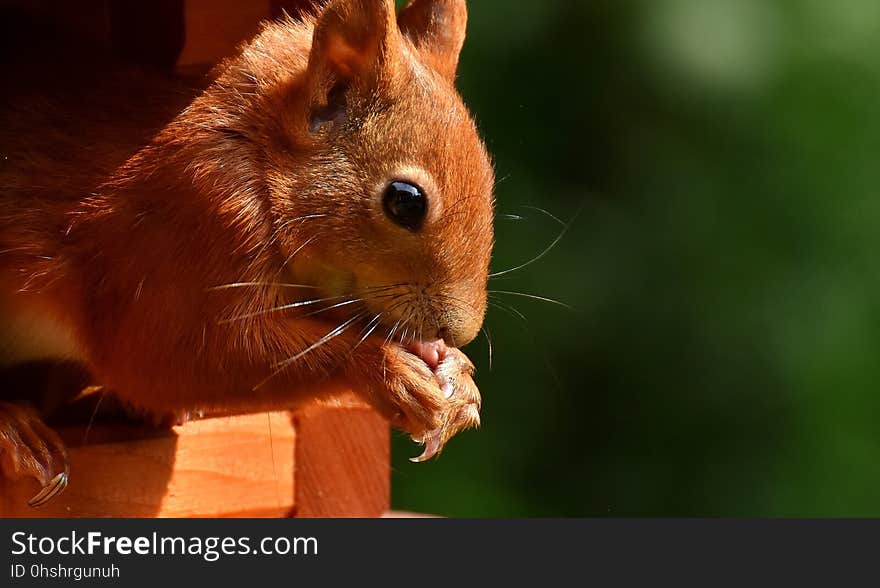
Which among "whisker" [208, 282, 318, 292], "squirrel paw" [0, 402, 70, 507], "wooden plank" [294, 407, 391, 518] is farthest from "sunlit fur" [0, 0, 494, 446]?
"wooden plank" [294, 407, 391, 518]

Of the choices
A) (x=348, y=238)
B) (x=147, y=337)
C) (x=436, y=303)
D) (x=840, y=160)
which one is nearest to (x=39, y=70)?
(x=147, y=337)

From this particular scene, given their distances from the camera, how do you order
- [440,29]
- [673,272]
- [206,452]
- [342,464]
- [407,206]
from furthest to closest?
[673,272]
[342,464]
[206,452]
[440,29]
[407,206]

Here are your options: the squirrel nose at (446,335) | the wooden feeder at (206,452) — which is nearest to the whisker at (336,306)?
the squirrel nose at (446,335)

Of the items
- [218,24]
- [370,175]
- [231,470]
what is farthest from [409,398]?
[218,24]

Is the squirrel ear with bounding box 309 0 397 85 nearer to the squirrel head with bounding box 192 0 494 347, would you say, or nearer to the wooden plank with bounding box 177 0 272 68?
the squirrel head with bounding box 192 0 494 347

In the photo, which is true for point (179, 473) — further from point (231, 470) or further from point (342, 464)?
point (342, 464)

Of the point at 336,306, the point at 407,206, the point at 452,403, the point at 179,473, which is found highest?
the point at 407,206
